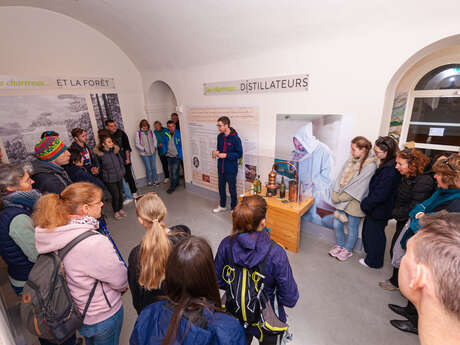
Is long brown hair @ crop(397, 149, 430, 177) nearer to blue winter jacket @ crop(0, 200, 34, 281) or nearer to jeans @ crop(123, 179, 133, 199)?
blue winter jacket @ crop(0, 200, 34, 281)

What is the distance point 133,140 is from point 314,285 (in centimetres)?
511

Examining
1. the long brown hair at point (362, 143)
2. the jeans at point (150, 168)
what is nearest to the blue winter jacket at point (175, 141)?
the jeans at point (150, 168)

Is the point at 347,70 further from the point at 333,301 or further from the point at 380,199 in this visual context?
the point at 333,301

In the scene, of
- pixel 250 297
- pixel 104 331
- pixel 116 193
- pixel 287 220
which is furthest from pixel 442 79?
pixel 116 193

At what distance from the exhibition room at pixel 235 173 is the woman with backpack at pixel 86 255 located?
0.04ft

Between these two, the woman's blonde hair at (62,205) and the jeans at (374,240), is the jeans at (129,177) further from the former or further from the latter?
the jeans at (374,240)

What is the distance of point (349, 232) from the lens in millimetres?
2994

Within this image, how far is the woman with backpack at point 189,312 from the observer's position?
752 millimetres

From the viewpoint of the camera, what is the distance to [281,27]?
2846 mm

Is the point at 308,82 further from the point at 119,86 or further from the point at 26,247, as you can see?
the point at 119,86

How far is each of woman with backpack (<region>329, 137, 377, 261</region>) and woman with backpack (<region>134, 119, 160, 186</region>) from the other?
14.4ft

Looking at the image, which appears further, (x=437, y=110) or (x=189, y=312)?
(x=437, y=110)

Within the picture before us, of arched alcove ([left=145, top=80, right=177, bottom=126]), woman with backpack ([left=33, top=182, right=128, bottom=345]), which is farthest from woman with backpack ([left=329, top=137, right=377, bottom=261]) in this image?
arched alcove ([left=145, top=80, right=177, bottom=126])

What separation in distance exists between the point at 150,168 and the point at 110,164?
1.75 metres
